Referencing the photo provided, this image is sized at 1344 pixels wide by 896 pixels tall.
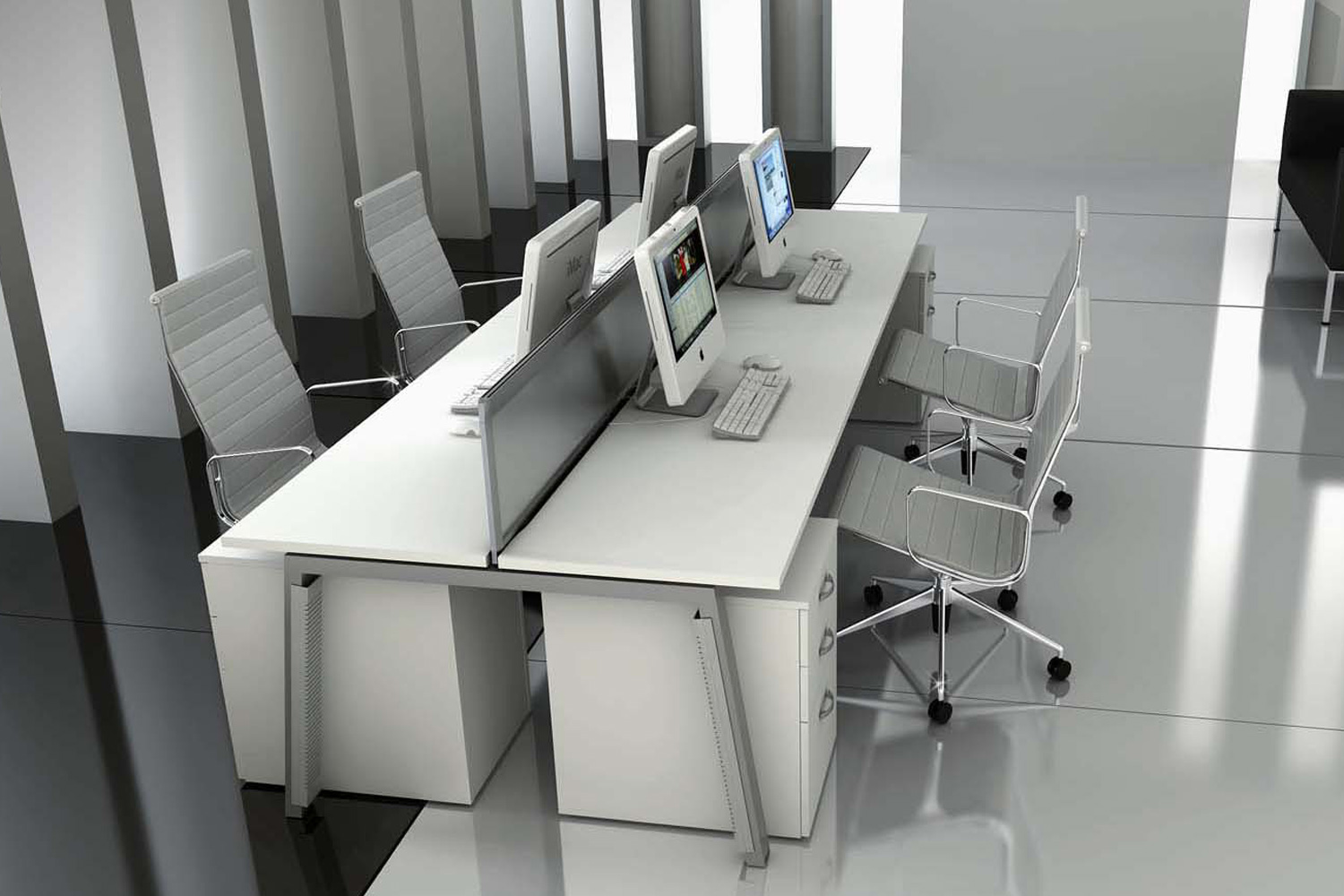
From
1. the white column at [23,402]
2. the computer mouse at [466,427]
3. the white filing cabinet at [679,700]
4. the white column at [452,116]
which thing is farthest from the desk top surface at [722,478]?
the white column at [452,116]

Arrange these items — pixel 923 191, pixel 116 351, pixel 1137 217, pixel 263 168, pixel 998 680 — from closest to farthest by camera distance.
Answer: pixel 998 680
pixel 116 351
pixel 263 168
pixel 1137 217
pixel 923 191

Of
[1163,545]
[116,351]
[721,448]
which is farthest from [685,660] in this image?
[116,351]

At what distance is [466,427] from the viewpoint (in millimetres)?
3850

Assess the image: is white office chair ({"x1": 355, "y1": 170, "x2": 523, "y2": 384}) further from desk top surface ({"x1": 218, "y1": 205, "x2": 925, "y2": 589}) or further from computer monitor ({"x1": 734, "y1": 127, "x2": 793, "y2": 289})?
computer monitor ({"x1": 734, "y1": 127, "x2": 793, "y2": 289})

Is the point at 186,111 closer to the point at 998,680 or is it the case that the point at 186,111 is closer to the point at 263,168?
the point at 263,168

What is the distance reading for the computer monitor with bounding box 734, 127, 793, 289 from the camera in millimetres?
4641

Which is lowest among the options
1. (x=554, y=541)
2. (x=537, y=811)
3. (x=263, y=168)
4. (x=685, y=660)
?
(x=537, y=811)

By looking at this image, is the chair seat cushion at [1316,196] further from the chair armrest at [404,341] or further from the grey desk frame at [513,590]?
the grey desk frame at [513,590]

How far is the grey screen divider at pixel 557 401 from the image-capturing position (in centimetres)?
318

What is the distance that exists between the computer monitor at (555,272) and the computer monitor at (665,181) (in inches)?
19.3

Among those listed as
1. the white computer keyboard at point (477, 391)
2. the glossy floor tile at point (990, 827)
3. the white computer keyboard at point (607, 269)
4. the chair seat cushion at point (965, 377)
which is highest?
the white computer keyboard at point (607, 269)

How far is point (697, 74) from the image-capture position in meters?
9.98

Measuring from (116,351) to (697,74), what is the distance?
536 cm

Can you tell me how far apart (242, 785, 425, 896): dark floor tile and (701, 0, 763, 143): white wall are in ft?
24.0
